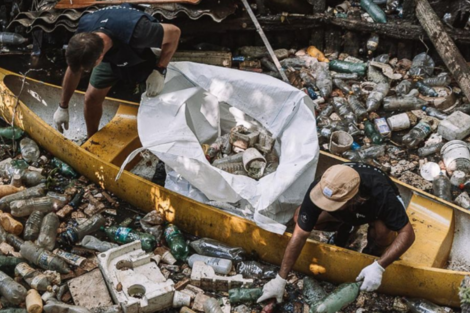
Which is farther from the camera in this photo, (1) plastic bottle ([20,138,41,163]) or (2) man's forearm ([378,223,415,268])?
(1) plastic bottle ([20,138,41,163])

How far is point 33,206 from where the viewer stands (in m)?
4.82

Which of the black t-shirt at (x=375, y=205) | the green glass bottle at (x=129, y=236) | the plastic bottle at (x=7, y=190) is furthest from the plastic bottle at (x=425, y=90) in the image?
the plastic bottle at (x=7, y=190)

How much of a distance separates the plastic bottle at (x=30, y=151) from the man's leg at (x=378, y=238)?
11.1ft

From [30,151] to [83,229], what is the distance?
1.26 meters

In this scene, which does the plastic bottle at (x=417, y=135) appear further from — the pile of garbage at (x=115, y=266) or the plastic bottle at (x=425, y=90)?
the pile of garbage at (x=115, y=266)

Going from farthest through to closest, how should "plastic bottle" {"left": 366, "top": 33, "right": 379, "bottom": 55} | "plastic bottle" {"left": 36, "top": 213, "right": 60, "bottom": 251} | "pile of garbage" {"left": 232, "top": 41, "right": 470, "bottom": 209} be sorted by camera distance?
1. "plastic bottle" {"left": 366, "top": 33, "right": 379, "bottom": 55}
2. "pile of garbage" {"left": 232, "top": 41, "right": 470, "bottom": 209}
3. "plastic bottle" {"left": 36, "top": 213, "right": 60, "bottom": 251}

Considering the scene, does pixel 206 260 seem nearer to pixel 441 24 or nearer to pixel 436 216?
pixel 436 216

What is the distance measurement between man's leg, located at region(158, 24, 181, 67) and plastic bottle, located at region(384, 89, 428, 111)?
2791 millimetres

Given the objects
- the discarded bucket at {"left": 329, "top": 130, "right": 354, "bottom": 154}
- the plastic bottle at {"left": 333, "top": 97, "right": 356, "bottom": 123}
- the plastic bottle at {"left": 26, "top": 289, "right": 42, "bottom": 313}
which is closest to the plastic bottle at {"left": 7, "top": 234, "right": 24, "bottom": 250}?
the plastic bottle at {"left": 26, "top": 289, "right": 42, "bottom": 313}

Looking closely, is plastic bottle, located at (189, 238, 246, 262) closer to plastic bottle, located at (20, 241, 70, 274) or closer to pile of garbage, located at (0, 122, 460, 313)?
pile of garbage, located at (0, 122, 460, 313)

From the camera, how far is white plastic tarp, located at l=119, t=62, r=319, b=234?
427 cm

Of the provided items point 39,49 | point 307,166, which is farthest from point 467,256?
point 39,49

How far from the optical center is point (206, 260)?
4426 mm

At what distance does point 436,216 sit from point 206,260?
190cm
